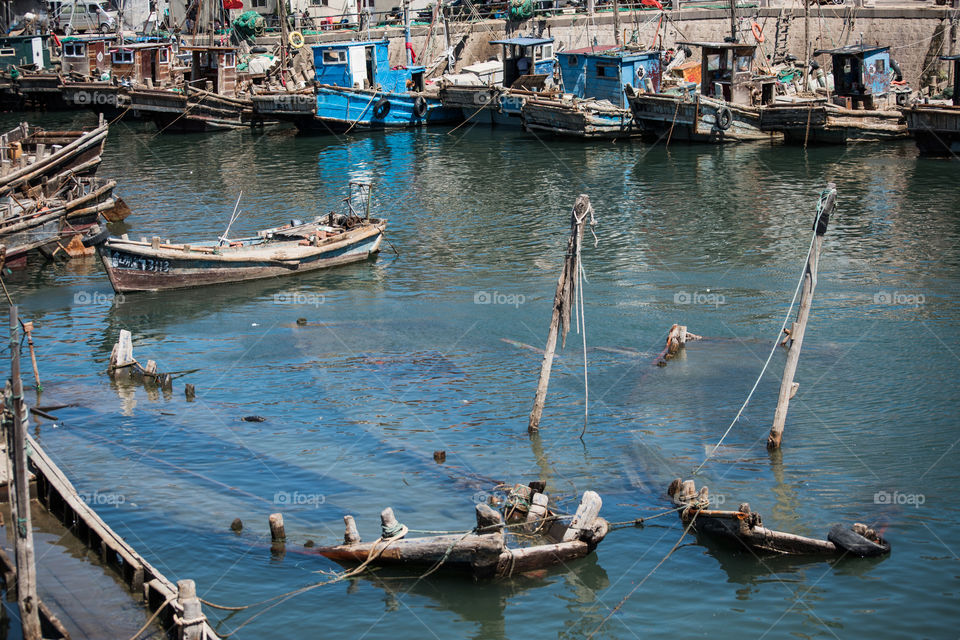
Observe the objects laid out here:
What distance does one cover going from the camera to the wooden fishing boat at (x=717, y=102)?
43156 millimetres

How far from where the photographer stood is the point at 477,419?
60.0ft

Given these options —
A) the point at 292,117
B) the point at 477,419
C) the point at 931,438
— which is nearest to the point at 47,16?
the point at 292,117

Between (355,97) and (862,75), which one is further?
(355,97)

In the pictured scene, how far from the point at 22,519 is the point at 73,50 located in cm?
5420

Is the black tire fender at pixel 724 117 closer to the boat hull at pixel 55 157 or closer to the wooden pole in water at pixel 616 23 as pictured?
the wooden pole in water at pixel 616 23

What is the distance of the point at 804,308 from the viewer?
1575 centimetres

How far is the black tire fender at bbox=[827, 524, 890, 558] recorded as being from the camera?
44.1 feet

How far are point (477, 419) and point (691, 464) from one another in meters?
3.92

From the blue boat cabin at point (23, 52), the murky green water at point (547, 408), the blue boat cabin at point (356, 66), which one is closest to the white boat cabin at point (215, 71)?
the blue boat cabin at point (356, 66)

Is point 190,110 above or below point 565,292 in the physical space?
above

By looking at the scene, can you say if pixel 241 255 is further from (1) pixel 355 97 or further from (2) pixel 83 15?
(2) pixel 83 15

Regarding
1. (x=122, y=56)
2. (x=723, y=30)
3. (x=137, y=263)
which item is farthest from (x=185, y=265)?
(x=723, y=30)

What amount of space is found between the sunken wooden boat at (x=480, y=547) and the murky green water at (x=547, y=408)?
26cm

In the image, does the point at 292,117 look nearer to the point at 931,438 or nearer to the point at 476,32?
the point at 476,32
